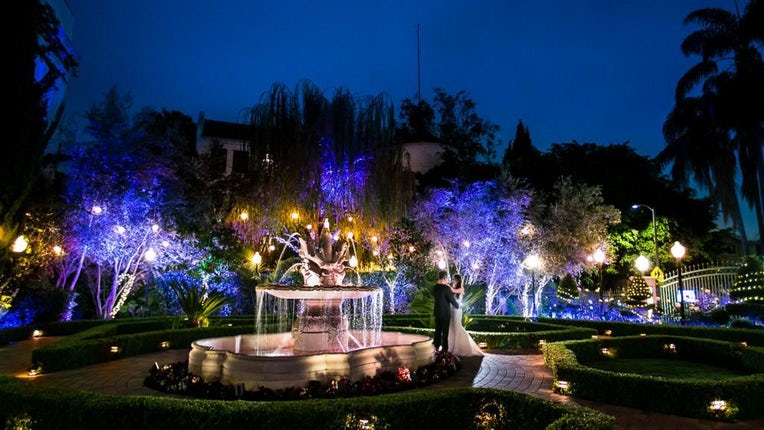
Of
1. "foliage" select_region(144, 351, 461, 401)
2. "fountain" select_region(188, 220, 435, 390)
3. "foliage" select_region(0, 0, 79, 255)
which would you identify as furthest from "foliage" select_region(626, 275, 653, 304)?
"foliage" select_region(0, 0, 79, 255)

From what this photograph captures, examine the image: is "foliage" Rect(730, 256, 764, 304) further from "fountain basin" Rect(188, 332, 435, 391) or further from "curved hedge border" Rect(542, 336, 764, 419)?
"fountain basin" Rect(188, 332, 435, 391)

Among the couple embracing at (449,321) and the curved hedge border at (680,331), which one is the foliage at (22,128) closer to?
the couple embracing at (449,321)

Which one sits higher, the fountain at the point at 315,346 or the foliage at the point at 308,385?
the fountain at the point at 315,346

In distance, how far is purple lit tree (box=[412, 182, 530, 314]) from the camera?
75.4ft

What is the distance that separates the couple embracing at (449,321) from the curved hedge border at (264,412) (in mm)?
4777

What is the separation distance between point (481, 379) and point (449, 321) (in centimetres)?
238

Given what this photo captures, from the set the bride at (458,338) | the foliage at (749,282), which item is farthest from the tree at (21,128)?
the foliage at (749,282)

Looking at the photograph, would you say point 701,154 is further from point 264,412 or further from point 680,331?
point 264,412

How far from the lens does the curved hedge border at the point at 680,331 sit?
12.8m

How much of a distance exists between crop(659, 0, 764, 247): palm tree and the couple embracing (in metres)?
21.1

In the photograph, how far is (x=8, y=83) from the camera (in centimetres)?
1088

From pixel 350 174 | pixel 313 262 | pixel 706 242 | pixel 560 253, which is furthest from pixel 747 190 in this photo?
pixel 313 262

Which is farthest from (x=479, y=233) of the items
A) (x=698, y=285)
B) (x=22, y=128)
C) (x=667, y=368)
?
(x=22, y=128)

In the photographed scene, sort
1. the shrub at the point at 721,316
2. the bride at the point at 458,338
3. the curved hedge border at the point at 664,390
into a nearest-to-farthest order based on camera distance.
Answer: the curved hedge border at the point at 664,390 → the bride at the point at 458,338 → the shrub at the point at 721,316
